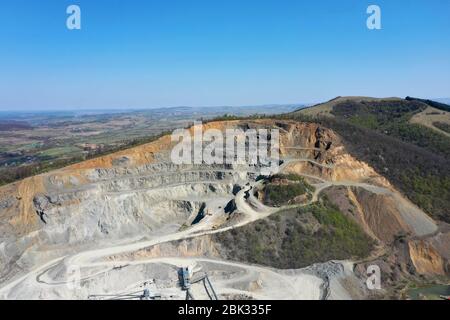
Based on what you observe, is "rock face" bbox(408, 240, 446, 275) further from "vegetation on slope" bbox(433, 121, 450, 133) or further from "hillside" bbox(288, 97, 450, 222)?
"vegetation on slope" bbox(433, 121, 450, 133)

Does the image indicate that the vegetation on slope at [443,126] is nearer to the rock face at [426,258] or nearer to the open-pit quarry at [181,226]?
the open-pit quarry at [181,226]

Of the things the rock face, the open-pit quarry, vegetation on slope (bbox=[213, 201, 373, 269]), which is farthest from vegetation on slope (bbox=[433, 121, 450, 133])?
vegetation on slope (bbox=[213, 201, 373, 269])

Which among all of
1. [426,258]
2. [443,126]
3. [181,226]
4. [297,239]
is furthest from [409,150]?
[181,226]

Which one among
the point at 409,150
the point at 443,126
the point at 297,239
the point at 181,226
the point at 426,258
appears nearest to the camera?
the point at 297,239

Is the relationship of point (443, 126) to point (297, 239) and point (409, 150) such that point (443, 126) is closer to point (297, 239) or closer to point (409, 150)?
point (409, 150)

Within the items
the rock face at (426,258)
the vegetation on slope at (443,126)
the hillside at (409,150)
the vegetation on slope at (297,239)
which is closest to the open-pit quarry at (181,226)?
the rock face at (426,258)

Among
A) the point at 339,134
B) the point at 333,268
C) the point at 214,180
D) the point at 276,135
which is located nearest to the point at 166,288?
the point at 333,268
